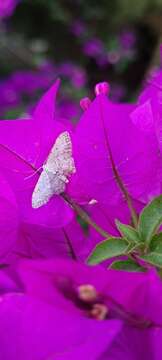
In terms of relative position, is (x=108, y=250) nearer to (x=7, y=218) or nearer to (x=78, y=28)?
(x=7, y=218)

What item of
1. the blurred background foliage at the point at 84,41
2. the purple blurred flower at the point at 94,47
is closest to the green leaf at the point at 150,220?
the blurred background foliage at the point at 84,41

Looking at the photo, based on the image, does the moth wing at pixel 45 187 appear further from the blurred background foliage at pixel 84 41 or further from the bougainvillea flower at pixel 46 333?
the blurred background foliage at pixel 84 41

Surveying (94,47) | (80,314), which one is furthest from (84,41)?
(80,314)

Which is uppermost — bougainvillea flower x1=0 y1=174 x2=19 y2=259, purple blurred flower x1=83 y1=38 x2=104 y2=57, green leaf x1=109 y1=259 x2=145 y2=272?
bougainvillea flower x1=0 y1=174 x2=19 y2=259

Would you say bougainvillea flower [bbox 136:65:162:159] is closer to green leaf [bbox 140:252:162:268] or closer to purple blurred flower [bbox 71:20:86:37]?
green leaf [bbox 140:252:162:268]

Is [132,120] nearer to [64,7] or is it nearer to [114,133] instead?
[114,133]

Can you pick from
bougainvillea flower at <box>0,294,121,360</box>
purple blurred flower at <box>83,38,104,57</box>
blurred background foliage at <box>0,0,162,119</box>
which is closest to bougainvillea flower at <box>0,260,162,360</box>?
bougainvillea flower at <box>0,294,121,360</box>
